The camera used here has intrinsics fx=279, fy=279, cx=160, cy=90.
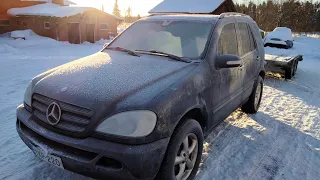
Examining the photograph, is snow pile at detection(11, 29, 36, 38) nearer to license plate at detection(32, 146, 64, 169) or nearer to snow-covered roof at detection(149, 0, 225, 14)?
snow-covered roof at detection(149, 0, 225, 14)

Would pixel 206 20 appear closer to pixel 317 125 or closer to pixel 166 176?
pixel 166 176

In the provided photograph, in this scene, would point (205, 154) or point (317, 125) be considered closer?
point (205, 154)

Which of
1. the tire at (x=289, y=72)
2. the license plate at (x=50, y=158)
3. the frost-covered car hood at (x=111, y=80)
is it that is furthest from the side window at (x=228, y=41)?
the tire at (x=289, y=72)

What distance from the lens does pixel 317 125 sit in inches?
214

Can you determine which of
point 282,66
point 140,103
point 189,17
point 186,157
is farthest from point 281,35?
point 140,103

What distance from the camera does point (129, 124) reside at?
2.44 m

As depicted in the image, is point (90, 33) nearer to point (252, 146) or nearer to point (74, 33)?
point (74, 33)

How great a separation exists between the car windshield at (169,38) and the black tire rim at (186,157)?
1.08 meters

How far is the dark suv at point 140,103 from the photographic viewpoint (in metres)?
2.44

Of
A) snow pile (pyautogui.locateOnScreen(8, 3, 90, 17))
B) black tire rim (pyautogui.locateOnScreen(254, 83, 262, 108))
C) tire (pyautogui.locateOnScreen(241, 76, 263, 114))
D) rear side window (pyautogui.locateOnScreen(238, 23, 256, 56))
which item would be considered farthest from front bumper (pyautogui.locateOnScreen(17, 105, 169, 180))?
snow pile (pyautogui.locateOnScreen(8, 3, 90, 17))

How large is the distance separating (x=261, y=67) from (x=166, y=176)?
153 inches

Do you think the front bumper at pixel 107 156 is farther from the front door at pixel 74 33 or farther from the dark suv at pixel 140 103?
the front door at pixel 74 33

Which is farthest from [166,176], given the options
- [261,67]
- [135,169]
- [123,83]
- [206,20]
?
[261,67]

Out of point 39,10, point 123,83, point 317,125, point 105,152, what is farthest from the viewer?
point 39,10
